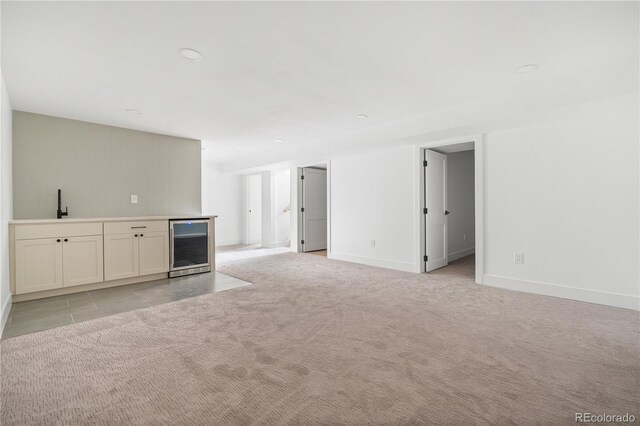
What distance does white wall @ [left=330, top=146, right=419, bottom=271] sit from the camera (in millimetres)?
5133

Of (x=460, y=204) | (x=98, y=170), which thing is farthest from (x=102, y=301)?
(x=460, y=204)

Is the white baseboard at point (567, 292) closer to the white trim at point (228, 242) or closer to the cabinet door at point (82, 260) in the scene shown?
the cabinet door at point (82, 260)

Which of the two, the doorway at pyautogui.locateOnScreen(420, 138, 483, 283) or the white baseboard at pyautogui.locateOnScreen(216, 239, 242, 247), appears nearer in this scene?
the doorway at pyautogui.locateOnScreen(420, 138, 483, 283)

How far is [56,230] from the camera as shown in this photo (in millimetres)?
3693

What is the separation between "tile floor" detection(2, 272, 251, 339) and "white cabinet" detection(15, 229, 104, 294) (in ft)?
0.61

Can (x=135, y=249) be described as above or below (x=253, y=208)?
below

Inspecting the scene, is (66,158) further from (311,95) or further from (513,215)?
(513,215)

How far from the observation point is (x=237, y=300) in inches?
137

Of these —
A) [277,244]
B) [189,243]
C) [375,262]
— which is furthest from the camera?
[277,244]

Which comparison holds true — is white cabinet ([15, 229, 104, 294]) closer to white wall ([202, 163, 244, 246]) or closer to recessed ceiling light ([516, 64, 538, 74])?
white wall ([202, 163, 244, 246])

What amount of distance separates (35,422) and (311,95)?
337 cm

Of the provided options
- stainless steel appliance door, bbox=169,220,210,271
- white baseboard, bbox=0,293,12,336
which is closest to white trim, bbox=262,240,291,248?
stainless steel appliance door, bbox=169,220,210,271

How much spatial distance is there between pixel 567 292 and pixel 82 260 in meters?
5.84

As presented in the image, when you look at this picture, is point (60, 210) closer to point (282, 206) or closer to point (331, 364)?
point (331, 364)
